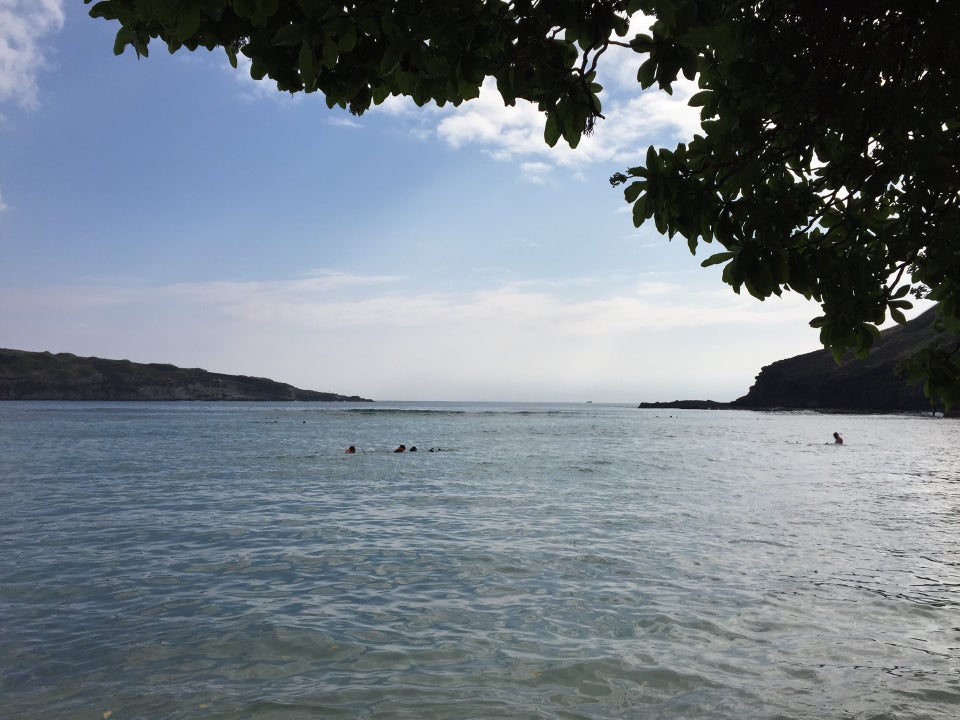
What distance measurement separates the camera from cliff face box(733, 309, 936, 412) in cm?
13812

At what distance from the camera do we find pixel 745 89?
4.67 m

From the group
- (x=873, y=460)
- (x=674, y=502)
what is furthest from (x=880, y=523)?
A: (x=873, y=460)

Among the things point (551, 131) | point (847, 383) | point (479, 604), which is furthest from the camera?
point (847, 383)

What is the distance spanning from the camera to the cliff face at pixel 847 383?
13812cm

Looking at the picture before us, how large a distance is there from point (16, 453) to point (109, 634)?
36221 millimetres

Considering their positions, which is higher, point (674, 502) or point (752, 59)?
point (752, 59)

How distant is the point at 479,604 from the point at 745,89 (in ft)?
25.6

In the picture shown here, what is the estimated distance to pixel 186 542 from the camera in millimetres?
13680

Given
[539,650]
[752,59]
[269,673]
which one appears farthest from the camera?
[539,650]

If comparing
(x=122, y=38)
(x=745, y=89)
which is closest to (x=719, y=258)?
(x=745, y=89)

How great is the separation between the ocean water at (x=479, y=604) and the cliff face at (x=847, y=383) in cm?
13072

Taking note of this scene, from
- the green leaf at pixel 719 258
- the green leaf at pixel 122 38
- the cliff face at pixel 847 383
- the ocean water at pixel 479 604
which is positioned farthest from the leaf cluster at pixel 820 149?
the cliff face at pixel 847 383

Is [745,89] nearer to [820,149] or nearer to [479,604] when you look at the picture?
[820,149]

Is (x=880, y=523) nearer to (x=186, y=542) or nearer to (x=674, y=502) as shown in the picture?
(x=674, y=502)
